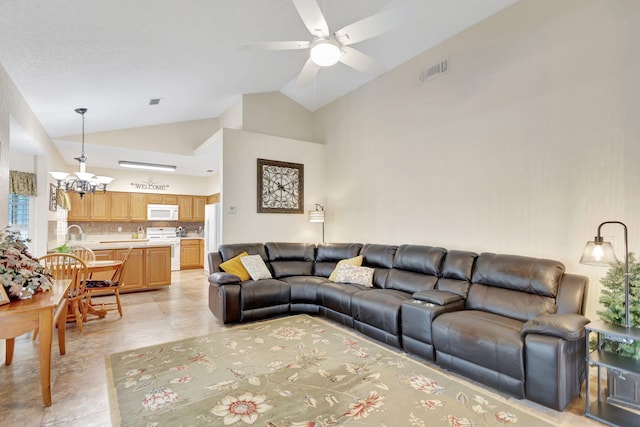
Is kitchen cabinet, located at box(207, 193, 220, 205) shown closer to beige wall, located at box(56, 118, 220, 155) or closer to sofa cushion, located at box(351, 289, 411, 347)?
beige wall, located at box(56, 118, 220, 155)

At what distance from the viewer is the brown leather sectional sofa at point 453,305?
2.19m

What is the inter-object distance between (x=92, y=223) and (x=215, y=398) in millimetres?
7430

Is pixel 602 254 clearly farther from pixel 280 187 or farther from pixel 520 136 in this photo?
pixel 280 187

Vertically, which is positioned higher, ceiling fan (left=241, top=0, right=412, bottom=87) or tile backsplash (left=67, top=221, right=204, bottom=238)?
ceiling fan (left=241, top=0, right=412, bottom=87)

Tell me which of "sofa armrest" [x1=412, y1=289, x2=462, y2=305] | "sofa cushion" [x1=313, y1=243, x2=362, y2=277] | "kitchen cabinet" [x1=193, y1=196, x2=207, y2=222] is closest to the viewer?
"sofa armrest" [x1=412, y1=289, x2=462, y2=305]

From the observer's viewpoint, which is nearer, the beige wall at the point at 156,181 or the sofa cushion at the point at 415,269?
the sofa cushion at the point at 415,269

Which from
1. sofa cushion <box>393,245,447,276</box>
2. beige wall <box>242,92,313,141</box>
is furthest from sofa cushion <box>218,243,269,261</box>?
beige wall <box>242,92,313,141</box>

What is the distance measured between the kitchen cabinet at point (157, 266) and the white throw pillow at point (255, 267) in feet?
7.87

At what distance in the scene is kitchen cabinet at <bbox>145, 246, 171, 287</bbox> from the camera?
19.1 ft

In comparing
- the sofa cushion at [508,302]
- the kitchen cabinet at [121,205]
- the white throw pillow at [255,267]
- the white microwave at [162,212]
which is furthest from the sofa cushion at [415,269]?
the kitchen cabinet at [121,205]

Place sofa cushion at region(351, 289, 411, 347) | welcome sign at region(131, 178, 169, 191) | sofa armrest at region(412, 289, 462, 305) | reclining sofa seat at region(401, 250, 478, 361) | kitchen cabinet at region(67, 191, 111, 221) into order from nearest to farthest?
reclining sofa seat at region(401, 250, 478, 361), sofa armrest at region(412, 289, 462, 305), sofa cushion at region(351, 289, 411, 347), kitchen cabinet at region(67, 191, 111, 221), welcome sign at region(131, 178, 169, 191)

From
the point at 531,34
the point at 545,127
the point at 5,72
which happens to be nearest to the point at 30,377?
the point at 5,72

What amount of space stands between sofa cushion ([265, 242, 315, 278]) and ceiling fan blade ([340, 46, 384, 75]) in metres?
3.03

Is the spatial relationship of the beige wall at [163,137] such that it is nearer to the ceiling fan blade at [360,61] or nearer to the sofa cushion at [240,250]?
the sofa cushion at [240,250]
